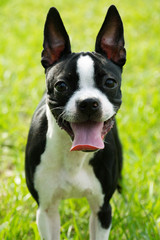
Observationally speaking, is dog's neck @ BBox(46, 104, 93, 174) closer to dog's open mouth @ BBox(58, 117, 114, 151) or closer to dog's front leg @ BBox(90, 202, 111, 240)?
dog's open mouth @ BBox(58, 117, 114, 151)

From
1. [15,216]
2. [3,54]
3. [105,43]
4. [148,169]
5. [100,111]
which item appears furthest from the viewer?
[3,54]

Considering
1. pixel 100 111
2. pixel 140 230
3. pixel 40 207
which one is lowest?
pixel 140 230

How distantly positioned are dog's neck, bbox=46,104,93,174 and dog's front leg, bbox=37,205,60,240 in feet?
1.39

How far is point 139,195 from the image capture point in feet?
13.4

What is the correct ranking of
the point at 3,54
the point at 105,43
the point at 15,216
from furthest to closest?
1. the point at 3,54
2. the point at 15,216
3. the point at 105,43

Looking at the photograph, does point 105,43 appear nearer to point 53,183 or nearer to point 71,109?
point 71,109

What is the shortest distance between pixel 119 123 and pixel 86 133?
2557 millimetres

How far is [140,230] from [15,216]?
1.10 metres

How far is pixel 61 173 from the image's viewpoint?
121 inches

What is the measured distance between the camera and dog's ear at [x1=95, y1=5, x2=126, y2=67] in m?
3.00

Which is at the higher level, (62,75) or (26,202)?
(62,75)

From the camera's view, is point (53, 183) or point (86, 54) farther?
point (53, 183)

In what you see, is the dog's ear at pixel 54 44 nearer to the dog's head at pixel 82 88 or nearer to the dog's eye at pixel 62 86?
the dog's head at pixel 82 88

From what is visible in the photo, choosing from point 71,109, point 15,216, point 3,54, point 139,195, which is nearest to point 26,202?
point 15,216
